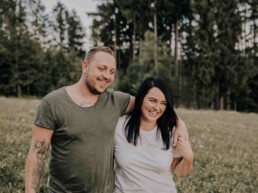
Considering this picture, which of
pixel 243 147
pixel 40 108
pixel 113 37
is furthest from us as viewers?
pixel 113 37

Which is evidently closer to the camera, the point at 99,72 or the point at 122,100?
the point at 99,72

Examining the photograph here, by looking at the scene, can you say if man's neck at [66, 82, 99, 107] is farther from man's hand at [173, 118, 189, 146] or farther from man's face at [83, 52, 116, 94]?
man's hand at [173, 118, 189, 146]

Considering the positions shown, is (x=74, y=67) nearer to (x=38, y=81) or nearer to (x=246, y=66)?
(x=38, y=81)

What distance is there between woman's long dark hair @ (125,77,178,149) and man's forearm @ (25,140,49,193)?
1.00m

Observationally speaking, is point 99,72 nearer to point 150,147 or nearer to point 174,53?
point 150,147

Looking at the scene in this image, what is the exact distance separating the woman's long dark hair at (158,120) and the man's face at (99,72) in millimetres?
608

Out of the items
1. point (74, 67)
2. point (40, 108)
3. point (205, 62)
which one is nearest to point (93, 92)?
point (40, 108)

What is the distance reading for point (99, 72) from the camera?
13.1 feet

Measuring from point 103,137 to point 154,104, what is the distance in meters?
0.78

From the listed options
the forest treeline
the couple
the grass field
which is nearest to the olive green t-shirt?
the couple

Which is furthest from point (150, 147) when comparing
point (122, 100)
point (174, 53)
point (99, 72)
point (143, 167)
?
point (174, 53)

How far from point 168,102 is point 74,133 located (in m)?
1.23

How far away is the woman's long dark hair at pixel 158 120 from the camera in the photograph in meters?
4.45

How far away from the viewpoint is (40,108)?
386cm
